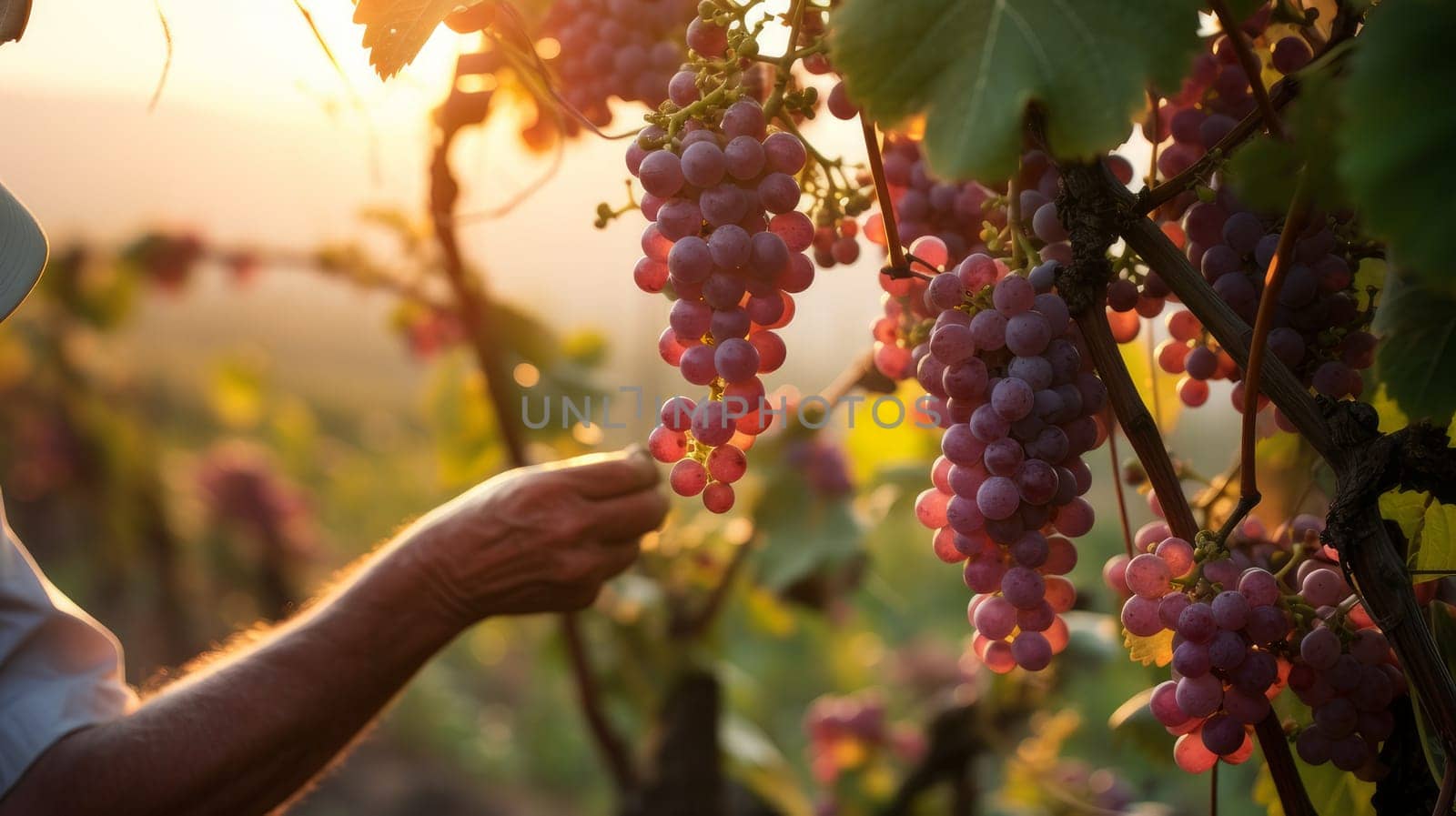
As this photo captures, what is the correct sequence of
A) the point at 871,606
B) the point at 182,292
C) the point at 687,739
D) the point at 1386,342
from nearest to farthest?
the point at 1386,342, the point at 687,739, the point at 871,606, the point at 182,292

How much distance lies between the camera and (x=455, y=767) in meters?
3.26

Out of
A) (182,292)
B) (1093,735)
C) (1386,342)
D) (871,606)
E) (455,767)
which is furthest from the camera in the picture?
(455,767)

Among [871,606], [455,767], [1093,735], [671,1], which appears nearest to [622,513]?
[671,1]

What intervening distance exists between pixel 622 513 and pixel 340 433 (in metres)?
4.52

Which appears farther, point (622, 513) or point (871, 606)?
point (871, 606)

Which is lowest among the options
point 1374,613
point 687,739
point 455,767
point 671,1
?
point 455,767

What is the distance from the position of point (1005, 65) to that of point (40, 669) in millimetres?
746

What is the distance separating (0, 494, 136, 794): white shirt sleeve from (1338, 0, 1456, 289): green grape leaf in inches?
29.7

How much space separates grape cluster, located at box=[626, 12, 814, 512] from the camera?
41 centimetres

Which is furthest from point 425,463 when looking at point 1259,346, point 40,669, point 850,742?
point 1259,346

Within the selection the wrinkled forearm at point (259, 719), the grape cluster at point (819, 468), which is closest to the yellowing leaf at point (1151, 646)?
the wrinkled forearm at point (259, 719)

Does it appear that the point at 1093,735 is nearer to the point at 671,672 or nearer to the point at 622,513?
the point at 671,672

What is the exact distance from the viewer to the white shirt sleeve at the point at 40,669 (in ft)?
2.36

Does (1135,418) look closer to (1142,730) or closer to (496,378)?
(1142,730)
